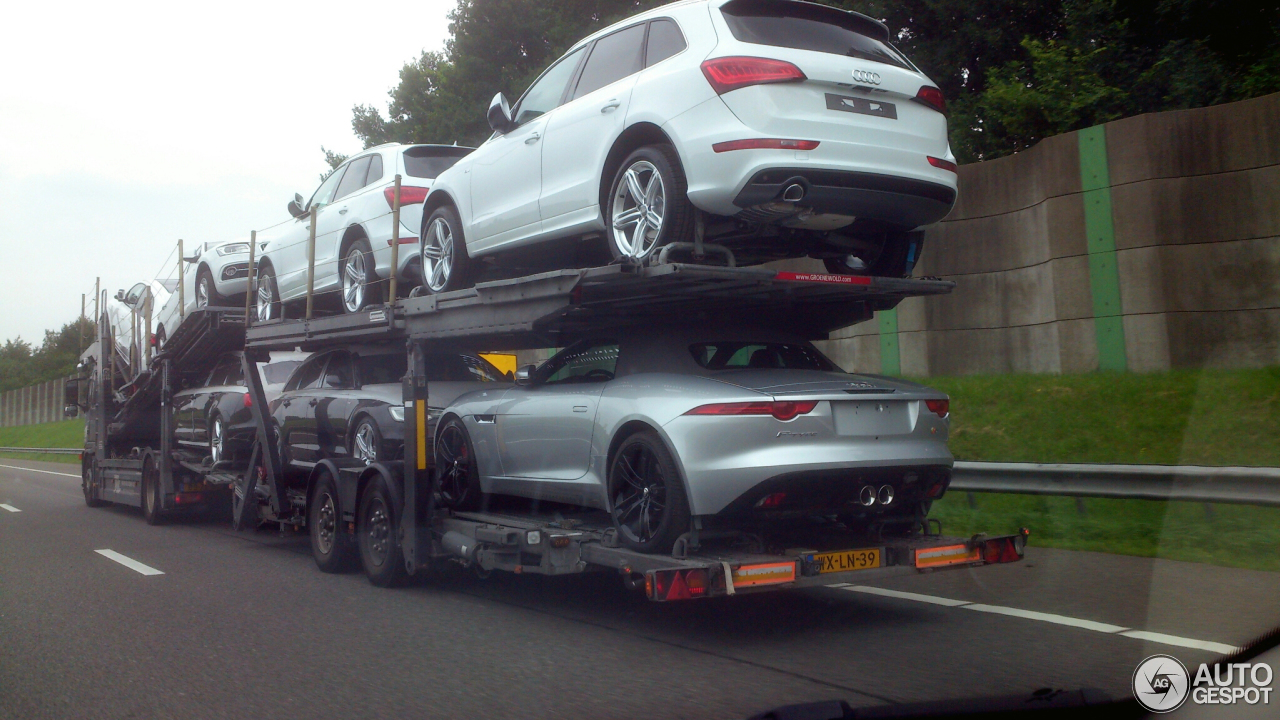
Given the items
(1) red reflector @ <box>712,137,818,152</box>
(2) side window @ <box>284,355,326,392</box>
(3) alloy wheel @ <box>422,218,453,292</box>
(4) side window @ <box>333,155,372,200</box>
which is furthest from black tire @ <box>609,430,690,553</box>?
(4) side window @ <box>333,155,372,200</box>

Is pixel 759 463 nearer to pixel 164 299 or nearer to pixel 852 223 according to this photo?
pixel 852 223

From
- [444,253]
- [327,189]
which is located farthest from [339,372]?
[327,189]

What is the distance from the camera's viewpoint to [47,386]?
52.3 metres

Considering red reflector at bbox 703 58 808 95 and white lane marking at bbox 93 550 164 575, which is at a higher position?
red reflector at bbox 703 58 808 95

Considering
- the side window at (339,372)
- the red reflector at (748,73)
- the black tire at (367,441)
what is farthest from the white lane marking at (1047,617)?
the side window at (339,372)

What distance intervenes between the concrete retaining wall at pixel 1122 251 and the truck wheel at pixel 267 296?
7.94 metres

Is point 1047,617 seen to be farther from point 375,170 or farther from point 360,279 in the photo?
point 375,170

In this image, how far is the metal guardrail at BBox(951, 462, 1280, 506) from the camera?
24.2 feet

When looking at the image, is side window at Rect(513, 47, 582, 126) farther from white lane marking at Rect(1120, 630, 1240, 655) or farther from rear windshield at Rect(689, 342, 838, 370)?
white lane marking at Rect(1120, 630, 1240, 655)

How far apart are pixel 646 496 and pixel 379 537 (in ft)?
9.95

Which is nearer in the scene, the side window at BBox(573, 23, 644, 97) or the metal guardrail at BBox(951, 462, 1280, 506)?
the side window at BBox(573, 23, 644, 97)

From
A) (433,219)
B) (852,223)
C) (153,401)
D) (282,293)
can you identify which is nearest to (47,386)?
(153,401)

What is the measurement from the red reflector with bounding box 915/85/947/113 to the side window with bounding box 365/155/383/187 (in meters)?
5.36

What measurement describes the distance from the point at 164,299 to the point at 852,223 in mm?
11497
